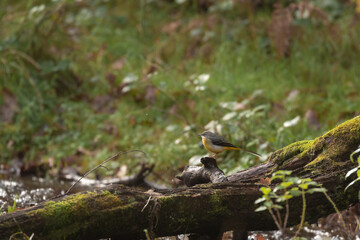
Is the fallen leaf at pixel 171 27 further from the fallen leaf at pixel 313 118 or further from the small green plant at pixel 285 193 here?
the small green plant at pixel 285 193

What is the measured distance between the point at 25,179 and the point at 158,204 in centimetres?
356

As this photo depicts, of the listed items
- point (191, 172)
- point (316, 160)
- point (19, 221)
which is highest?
point (19, 221)

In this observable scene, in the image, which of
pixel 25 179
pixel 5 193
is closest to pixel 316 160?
pixel 5 193

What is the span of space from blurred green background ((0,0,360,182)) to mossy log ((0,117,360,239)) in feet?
6.56

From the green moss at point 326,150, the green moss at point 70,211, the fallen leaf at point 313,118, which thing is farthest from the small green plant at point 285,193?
the fallen leaf at point 313,118

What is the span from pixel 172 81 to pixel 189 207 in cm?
434

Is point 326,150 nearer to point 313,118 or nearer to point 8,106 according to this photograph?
point 313,118

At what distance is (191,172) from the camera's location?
368cm

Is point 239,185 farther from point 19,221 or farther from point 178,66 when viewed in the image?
point 178,66

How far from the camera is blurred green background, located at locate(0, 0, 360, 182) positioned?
5.89 metres

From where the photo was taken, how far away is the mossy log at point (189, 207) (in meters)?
2.63

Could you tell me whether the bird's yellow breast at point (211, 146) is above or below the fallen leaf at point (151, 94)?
above

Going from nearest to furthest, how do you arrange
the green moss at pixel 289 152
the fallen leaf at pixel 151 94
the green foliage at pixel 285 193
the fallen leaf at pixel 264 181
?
the green foliage at pixel 285 193 → the fallen leaf at pixel 264 181 → the green moss at pixel 289 152 → the fallen leaf at pixel 151 94

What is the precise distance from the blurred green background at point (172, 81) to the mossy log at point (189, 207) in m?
2.00
